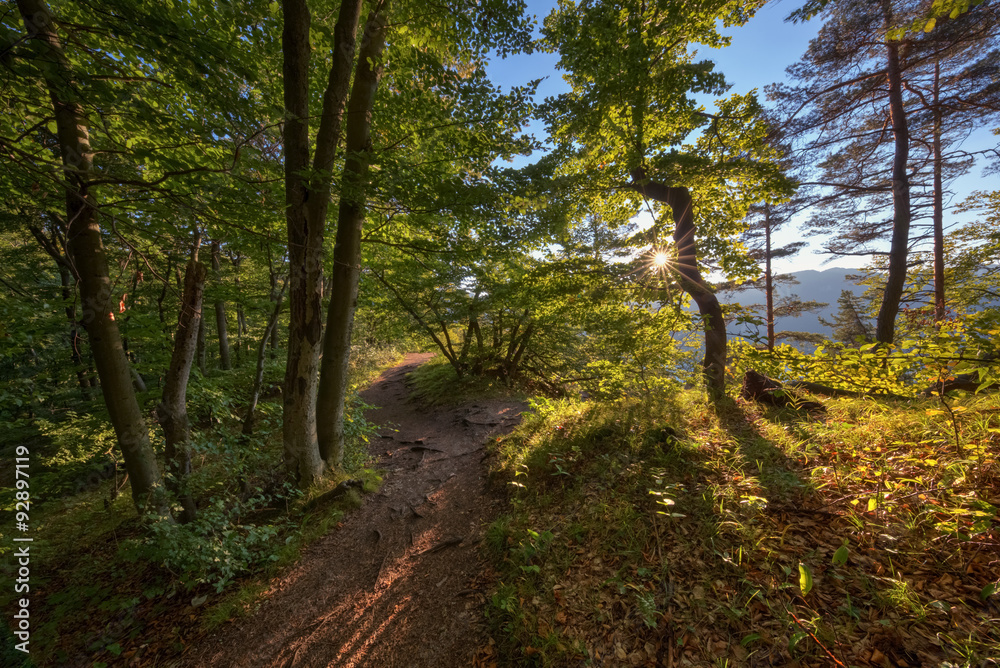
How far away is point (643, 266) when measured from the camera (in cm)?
624

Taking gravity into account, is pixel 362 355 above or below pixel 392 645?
above

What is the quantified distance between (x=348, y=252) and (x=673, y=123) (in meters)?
6.12

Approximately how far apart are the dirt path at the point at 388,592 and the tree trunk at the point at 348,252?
176cm

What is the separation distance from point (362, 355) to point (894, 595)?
21.4 metres

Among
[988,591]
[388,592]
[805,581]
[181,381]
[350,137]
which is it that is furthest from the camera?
[350,137]

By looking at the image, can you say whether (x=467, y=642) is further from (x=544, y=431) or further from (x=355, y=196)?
(x=355, y=196)

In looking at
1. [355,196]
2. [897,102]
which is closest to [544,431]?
[355,196]

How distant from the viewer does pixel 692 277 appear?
234 inches

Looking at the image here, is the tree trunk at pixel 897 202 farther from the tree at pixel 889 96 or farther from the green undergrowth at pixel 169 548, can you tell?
the green undergrowth at pixel 169 548

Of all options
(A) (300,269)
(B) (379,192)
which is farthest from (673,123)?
(A) (300,269)

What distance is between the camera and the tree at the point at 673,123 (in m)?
5.03

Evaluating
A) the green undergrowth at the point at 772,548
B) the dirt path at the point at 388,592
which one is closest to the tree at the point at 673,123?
the green undergrowth at the point at 772,548

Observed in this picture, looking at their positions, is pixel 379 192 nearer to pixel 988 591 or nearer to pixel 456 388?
pixel 988 591

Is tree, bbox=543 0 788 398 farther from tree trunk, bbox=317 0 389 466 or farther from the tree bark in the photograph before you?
the tree bark
